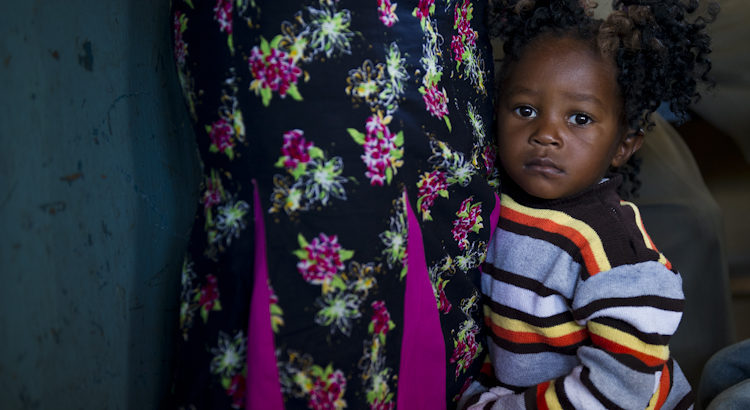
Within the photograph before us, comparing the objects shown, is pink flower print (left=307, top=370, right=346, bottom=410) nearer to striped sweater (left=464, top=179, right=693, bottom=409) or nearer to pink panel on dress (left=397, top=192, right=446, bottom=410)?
pink panel on dress (left=397, top=192, right=446, bottom=410)

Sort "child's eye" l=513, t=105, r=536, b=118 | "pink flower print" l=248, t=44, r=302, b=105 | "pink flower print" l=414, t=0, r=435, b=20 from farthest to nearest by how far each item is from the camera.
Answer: "child's eye" l=513, t=105, r=536, b=118, "pink flower print" l=414, t=0, r=435, b=20, "pink flower print" l=248, t=44, r=302, b=105

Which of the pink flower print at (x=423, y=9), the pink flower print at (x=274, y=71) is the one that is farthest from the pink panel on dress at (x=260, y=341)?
the pink flower print at (x=423, y=9)

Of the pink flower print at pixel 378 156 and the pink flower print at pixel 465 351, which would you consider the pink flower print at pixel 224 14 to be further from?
the pink flower print at pixel 465 351

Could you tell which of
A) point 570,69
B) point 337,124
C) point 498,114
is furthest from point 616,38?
point 337,124

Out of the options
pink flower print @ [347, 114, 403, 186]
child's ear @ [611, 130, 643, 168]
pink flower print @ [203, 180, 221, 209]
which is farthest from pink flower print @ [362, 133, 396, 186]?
child's ear @ [611, 130, 643, 168]

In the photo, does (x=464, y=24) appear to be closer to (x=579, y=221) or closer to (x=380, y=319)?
(x=579, y=221)

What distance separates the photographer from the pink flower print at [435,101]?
93 centimetres

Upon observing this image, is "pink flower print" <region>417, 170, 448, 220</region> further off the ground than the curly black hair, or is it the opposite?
the curly black hair

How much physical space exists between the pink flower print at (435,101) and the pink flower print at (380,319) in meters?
0.31

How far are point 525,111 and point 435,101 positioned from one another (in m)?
0.29

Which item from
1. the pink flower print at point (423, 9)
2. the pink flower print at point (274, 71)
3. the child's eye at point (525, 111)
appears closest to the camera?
the pink flower print at point (274, 71)

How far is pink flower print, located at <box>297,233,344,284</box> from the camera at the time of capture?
32.2 inches

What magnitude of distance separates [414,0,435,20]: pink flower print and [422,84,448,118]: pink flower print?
0.36 feet

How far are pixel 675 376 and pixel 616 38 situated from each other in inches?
26.2
